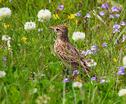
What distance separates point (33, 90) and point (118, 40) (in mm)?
2431

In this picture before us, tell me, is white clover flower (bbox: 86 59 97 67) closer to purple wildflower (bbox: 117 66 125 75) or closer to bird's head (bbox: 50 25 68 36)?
purple wildflower (bbox: 117 66 125 75)

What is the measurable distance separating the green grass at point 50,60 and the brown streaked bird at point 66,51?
0.10 meters

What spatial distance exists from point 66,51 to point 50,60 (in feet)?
1.06

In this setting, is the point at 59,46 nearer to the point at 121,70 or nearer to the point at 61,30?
the point at 61,30

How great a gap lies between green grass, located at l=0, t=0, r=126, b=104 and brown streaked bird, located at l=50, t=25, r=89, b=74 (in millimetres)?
103

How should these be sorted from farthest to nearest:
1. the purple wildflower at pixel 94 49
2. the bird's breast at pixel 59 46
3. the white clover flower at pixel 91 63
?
1. the purple wildflower at pixel 94 49
2. the bird's breast at pixel 59 46
3. the white clover flower at pixel 91 63

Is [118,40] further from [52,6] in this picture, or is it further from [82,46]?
[52,6]

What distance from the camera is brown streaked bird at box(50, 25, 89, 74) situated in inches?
245

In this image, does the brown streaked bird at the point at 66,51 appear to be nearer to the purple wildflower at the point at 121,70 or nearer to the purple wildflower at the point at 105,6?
the purple wildflower at the point at 121,70

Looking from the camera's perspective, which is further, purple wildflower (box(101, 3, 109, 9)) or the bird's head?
purple wildflower (box(101, 3, 109, 9))

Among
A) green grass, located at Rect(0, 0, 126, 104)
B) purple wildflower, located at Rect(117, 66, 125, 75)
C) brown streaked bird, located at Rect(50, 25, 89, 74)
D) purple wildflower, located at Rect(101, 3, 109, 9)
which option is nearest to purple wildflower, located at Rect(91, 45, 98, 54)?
green grass, located at Rect(0, 0, 126, 104)

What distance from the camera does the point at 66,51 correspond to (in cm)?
638

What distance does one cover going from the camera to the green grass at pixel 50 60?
5215mm

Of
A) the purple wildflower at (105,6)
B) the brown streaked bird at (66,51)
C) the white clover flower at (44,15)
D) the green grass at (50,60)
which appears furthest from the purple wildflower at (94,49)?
the purple wildflower at (105,6)
